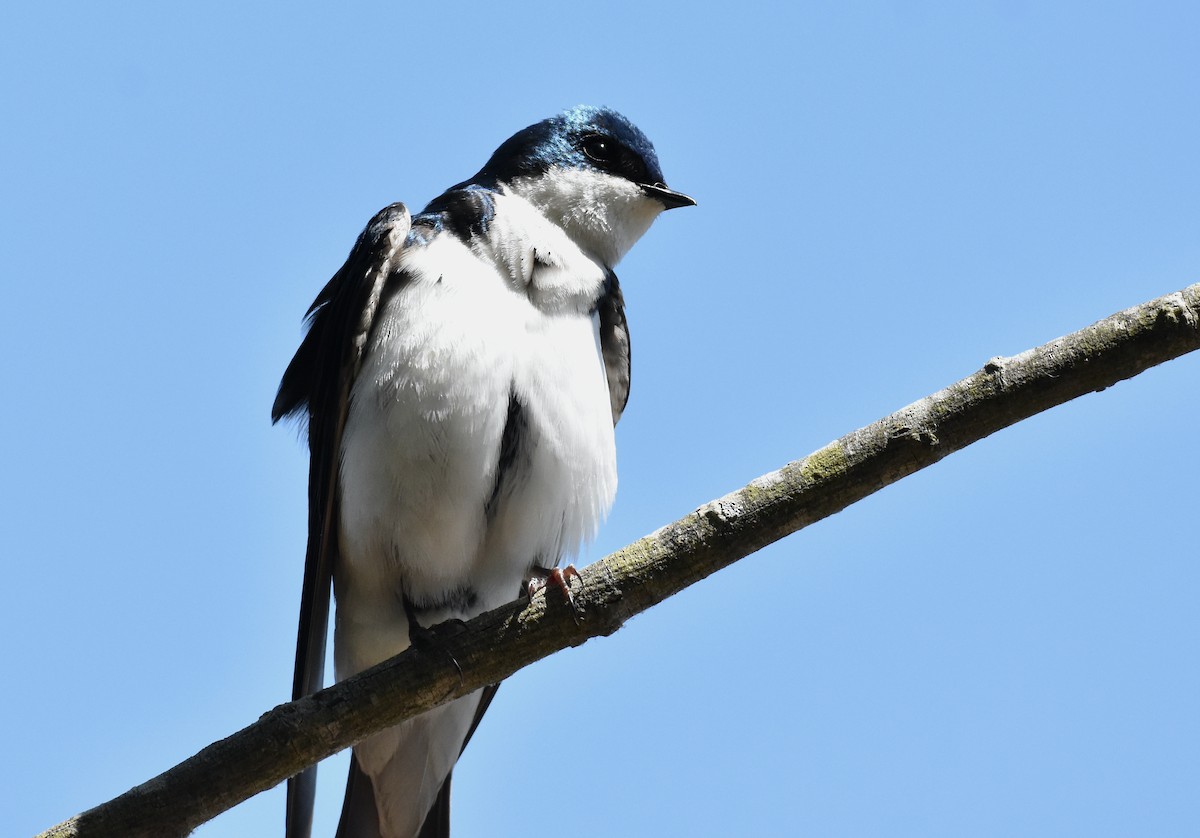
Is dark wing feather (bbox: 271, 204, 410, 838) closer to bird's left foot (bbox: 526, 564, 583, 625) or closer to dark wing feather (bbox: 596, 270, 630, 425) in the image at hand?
dark wing feather (bbox: 596, 270, 630, 425)

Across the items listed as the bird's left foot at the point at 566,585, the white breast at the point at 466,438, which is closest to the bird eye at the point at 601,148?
the white breast at the point at 466,438

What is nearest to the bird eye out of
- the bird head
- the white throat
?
the bird head

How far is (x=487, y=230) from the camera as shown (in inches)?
198

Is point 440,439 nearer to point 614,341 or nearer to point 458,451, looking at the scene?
point 458,451

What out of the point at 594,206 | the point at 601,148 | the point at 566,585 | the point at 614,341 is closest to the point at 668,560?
the point at 566,585

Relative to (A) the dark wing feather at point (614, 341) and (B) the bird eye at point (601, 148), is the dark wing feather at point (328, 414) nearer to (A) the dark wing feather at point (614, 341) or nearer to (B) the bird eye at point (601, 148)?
(A) the dark wing feather at point (614, 341)

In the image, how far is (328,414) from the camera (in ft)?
16.2

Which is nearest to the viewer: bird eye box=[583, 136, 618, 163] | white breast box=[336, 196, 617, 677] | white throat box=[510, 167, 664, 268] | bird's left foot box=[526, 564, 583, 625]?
bird's left foot box=[526, 564, 583, 625]

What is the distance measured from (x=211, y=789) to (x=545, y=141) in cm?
350

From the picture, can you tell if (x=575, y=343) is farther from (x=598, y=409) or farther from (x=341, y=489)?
(x=341, y=489)

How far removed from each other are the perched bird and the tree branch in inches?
43.1

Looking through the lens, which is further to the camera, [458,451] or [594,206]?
[594,206]

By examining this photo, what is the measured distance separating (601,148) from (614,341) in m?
1.01

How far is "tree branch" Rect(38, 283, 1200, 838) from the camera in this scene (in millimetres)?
3238
